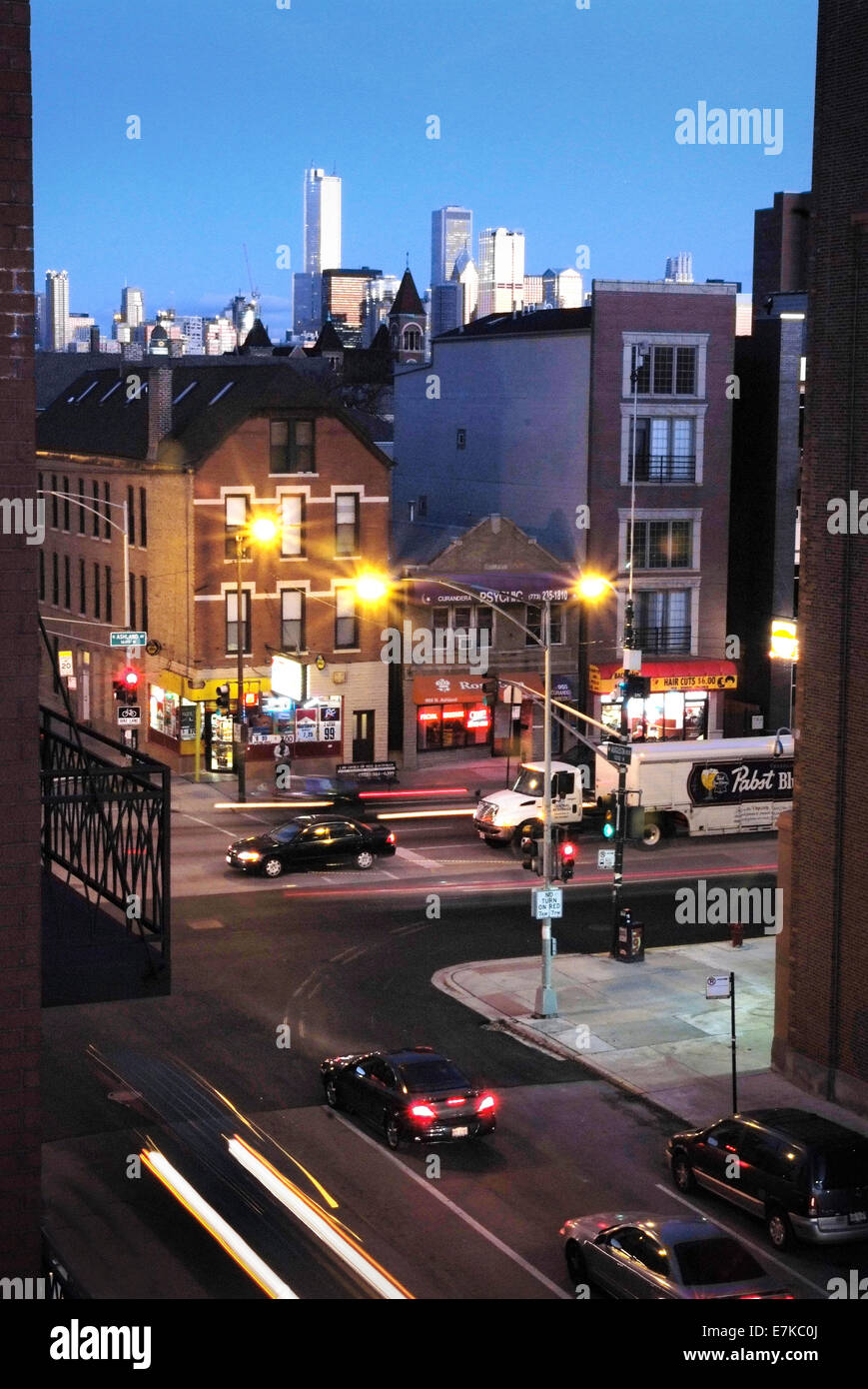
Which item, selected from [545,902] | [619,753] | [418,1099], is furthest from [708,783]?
[418,1099]

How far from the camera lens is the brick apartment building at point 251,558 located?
48844 mm

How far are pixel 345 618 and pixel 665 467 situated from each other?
11.1 meters

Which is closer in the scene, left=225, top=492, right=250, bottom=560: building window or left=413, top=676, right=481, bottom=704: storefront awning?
left=225, top=492, right=250, bottom=560: building window

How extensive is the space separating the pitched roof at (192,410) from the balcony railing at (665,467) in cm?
791

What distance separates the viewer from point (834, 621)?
24547 millimetres

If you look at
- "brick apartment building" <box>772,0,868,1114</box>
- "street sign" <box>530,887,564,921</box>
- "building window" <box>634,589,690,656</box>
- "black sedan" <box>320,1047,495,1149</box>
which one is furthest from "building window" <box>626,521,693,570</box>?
"black sedan" <box>320,1047,495,1149</box>

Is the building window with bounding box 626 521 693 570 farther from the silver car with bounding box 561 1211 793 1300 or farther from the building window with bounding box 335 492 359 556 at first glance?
the silver car with bounding box 561 1211 793 1300

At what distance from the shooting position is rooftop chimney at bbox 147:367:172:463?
51.1 metres

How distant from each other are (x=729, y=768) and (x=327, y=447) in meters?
15.6

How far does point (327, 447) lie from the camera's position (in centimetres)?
5034

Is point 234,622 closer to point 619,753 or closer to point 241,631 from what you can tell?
point 241,631

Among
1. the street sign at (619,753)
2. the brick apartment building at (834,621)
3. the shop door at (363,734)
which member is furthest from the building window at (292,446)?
the brick apartment building at (834,621)

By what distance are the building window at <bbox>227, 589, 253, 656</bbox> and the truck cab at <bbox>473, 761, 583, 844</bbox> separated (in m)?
10.1

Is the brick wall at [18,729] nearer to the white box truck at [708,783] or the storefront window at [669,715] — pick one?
the white box truck at [708,783]
